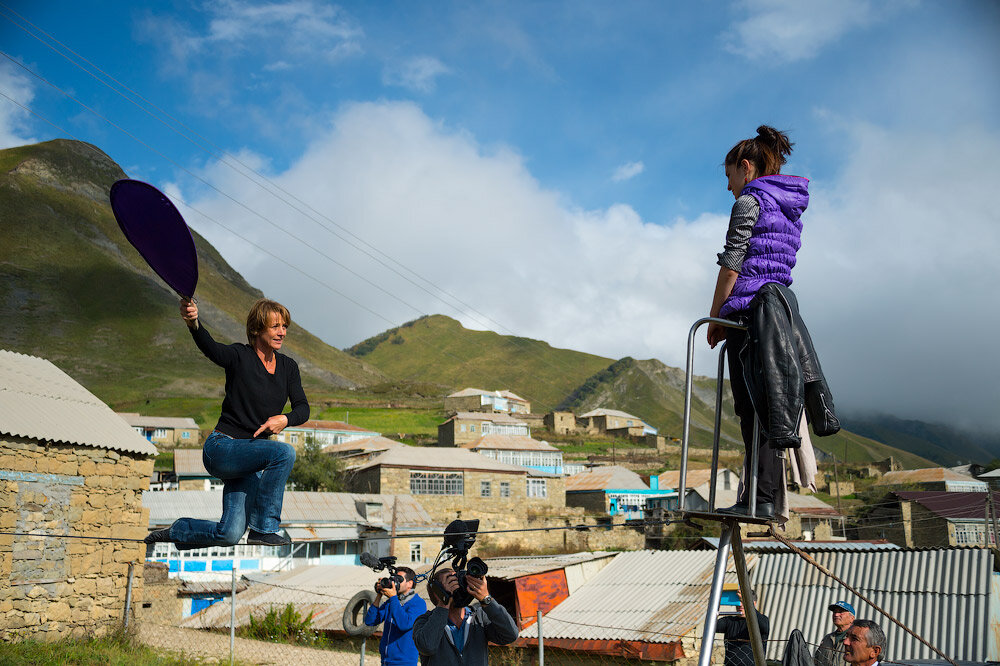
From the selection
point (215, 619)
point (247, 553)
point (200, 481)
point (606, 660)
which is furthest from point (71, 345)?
point (606, 660)

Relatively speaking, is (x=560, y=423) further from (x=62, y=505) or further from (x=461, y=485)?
(x=62, y=505)

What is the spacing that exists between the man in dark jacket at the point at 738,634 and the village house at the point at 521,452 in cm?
6184

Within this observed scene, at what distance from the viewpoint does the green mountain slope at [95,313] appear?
12838 cm

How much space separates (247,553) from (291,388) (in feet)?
98.3

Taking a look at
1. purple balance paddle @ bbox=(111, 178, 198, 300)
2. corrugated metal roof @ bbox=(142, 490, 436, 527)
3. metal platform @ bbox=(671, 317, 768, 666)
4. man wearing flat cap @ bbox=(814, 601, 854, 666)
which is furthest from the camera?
corrugated metal roof @ bbox=(142, 490, 436, 527)

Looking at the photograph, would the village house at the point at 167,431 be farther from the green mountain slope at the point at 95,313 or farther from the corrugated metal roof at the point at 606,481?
the corrugated metal roof at the point at 606,481

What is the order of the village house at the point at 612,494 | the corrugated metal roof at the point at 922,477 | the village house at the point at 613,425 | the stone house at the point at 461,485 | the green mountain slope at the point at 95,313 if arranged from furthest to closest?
1. the green mountain slope at the point at 95,313
2. the village house at the point at 613,425
3. the corrugated metal roof at the point at 922,477
4. the village house at the point at 612,494
5. the stone house at the point at 461,485

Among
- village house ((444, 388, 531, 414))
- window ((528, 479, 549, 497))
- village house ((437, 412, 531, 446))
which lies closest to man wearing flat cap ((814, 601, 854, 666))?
window ((528, 479, 549, 497))

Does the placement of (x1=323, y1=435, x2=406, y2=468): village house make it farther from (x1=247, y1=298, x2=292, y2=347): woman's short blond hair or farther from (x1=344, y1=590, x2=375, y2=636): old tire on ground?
(x1=247, y1=298, x2=292, y2=347): woman's short blond hair

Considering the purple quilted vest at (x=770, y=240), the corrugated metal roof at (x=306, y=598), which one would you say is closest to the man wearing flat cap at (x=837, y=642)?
the purple quilted vest at (x=770, y=240)

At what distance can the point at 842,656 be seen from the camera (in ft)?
20.3

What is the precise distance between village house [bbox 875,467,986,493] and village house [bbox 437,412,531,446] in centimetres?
4204

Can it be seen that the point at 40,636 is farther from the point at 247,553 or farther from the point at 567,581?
the point at 247,553

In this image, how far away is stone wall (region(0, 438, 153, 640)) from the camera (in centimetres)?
1281
